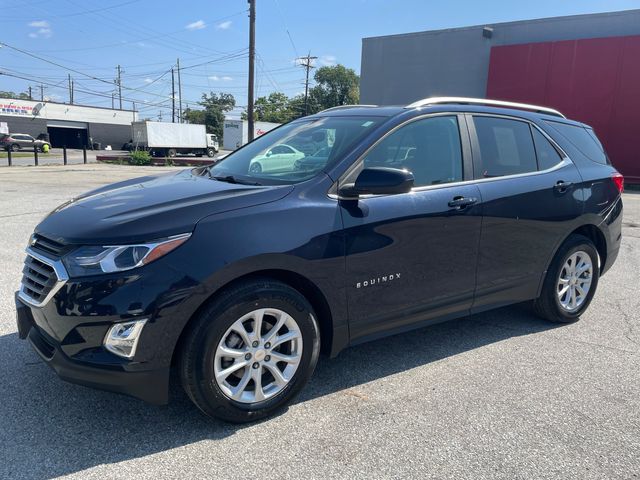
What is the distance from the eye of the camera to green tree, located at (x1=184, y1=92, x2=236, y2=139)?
94.5 meters

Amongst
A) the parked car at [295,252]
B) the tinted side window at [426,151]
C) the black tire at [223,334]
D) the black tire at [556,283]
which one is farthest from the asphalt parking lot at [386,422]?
the tinted side window at [426,151]

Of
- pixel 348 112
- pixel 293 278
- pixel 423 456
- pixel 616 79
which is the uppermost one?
pixel 616 79

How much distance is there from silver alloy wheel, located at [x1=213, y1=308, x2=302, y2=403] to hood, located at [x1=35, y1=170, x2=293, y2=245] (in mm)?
612

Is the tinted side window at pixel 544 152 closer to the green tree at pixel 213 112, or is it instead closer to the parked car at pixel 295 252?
the parked car at pixel 295 252

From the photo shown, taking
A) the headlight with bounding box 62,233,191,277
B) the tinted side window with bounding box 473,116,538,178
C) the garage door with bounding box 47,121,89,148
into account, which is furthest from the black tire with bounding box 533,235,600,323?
the garage door with bounding box 47,121,89,148

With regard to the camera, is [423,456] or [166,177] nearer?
A: [423,456]

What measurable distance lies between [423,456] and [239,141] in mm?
55895

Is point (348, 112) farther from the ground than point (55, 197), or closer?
farther from the ground

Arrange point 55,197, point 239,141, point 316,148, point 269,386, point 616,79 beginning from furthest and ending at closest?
point 239,141 → point 616,79 → point 55,197 → point 316,148 → point 269,386

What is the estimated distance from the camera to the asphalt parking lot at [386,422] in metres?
2.51

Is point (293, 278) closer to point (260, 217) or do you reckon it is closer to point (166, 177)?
point (260, 217)

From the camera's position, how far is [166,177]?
391 cm

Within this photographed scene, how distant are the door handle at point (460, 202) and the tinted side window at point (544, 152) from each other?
103 centimetres

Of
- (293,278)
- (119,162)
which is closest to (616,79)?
(293,278)
